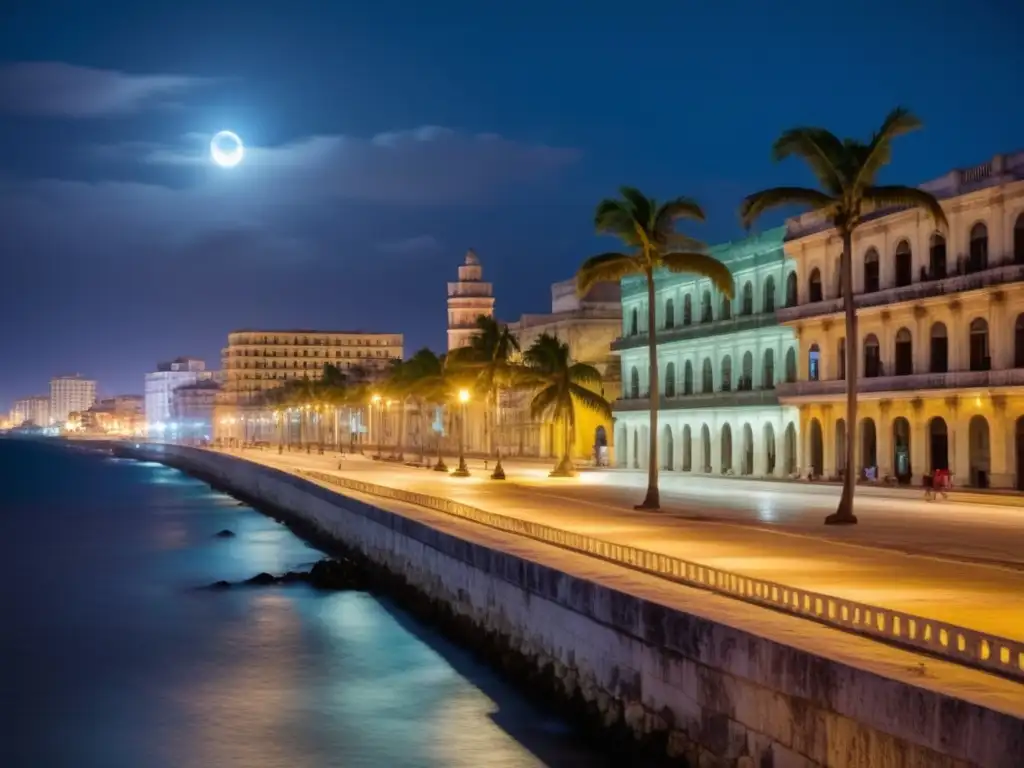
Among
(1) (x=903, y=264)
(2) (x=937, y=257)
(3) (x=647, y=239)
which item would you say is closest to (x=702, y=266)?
(3) (x=647, y=239)

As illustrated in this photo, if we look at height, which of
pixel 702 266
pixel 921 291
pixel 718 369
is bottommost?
pixel 718 369

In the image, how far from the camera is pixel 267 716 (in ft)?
84.5

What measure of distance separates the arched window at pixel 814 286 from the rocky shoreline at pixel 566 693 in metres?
30.3

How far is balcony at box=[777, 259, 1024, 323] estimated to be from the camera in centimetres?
4962

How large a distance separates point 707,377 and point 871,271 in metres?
17.7

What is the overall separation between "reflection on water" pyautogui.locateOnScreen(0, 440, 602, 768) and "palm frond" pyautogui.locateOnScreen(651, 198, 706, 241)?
602 inches

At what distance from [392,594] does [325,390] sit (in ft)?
371

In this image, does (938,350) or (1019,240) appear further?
(938,350)

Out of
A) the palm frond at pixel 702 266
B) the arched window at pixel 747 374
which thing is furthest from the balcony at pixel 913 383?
the palm frond at pixel 702 266

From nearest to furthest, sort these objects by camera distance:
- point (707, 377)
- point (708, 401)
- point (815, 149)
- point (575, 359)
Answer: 1. point (815, 149)
2. point (708, 401)
3. point (707, 377)
4. point (575, 359)

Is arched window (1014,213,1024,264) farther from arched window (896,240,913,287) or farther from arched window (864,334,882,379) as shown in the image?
arched window (864,334,882,379)

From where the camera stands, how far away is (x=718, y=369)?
7375 centimetres

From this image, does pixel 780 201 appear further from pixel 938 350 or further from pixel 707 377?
pixel 707 377

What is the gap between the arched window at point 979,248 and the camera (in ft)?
168
